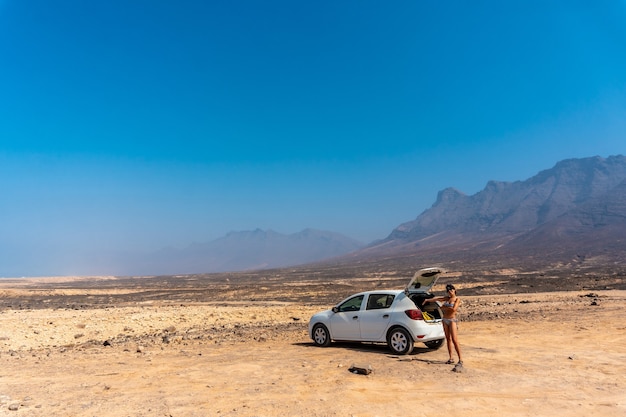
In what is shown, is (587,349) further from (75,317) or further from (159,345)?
(75,317)

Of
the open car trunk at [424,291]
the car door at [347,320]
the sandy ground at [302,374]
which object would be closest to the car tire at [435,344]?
the sandy ground at [302,374]

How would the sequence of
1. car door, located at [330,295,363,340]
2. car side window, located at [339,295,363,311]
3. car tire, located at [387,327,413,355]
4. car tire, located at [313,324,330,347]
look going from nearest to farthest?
car tire, located at [387,327,413,355] < car door, located at [330,295,363,340] < car side window, located at [339,295,363,311] < car tire, located at [313,324,330,347]

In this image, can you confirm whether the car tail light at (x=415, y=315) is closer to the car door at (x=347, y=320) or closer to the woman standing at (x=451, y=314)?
the woman standing at (x=451, y=314)

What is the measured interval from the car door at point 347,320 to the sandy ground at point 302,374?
42cm

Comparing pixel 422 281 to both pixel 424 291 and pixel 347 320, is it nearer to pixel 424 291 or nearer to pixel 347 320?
pixel 424 291

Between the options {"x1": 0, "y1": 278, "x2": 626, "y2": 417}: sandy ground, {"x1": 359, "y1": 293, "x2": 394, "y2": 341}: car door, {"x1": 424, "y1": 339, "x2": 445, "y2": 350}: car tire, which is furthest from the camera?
{"x1": 424, "y1": 339, "x2": 445, "y2": 350}: car tire

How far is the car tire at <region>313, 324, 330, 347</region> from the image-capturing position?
13.2 metres

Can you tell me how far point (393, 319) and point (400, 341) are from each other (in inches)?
23.5

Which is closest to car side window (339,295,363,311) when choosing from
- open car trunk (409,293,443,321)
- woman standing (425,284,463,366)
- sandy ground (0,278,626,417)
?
sandy ground (0,278,626,417)

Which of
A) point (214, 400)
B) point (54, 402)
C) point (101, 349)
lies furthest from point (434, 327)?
point (101, 349)

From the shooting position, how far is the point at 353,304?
12789mm

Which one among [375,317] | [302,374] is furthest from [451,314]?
[302,374]

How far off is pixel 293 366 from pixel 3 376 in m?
7.16

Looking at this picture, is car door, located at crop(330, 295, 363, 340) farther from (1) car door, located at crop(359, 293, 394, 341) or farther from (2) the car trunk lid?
(2) the car trunk lid
